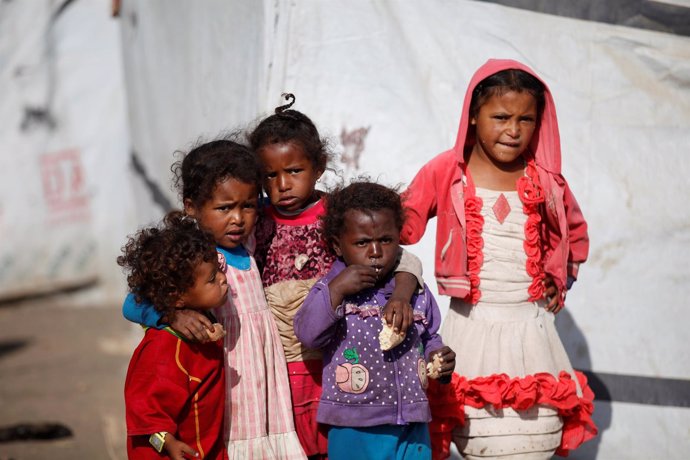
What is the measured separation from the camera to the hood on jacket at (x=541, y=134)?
94.8 inches

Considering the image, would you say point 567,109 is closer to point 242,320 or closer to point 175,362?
point 242,320

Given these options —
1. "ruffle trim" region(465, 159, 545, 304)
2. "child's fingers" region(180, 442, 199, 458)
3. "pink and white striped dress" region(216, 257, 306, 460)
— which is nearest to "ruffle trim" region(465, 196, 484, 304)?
"ruffle trim" region(465, 159, 545, 304)

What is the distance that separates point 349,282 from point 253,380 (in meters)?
0.32

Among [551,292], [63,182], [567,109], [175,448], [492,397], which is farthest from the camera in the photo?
[63,182]

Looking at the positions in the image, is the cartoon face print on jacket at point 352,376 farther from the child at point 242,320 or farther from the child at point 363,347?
the child at point 242,320

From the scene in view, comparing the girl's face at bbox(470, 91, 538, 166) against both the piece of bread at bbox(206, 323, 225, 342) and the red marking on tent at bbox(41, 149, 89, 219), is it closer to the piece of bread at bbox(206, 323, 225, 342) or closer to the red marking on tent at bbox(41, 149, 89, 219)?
the piece of bread at bbox(206, 323, 225, 342)

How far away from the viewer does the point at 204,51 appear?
3.63 metres

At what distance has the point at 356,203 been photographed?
2109 mm

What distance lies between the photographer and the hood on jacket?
2408 millimetres

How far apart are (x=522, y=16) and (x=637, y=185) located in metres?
0.74

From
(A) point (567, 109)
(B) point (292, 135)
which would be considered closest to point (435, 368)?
(B) point (292, 135)

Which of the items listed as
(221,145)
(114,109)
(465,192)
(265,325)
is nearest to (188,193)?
(221,145)

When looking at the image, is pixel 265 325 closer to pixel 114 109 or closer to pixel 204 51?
pixel 204 51

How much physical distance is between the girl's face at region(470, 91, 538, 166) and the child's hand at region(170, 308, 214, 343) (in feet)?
2.99
